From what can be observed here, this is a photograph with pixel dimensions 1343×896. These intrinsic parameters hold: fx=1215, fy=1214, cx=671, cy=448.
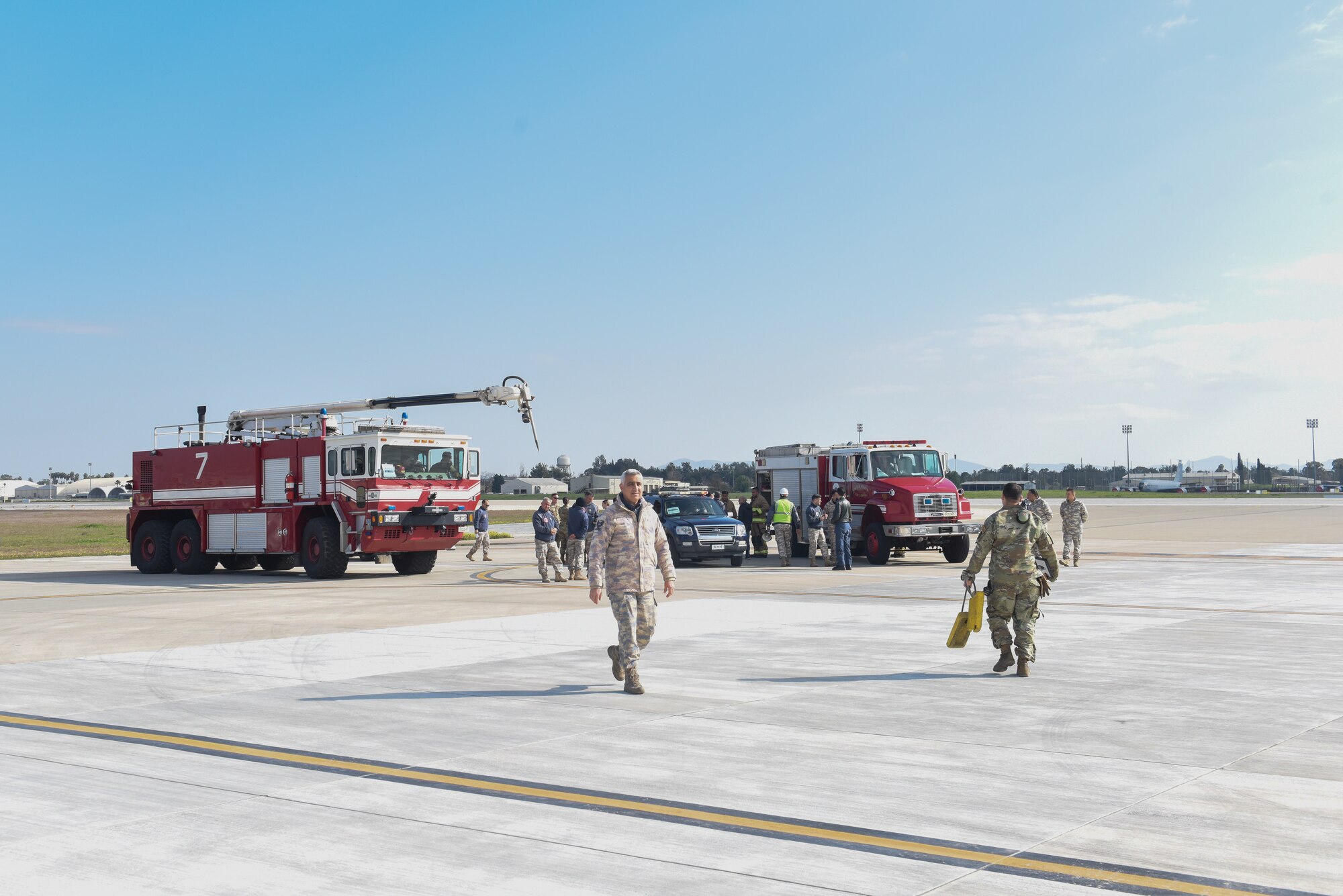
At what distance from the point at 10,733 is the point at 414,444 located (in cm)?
1625

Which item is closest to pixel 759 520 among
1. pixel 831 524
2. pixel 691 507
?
pixel 691 507

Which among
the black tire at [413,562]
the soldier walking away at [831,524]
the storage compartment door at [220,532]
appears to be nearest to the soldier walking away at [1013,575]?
the soldier walking away at [831,524]

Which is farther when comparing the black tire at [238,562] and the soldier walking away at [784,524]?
the black tire at [238,562]

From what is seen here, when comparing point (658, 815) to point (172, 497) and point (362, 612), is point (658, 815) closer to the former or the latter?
point (362, 612)

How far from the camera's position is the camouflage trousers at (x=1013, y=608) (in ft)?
35.4

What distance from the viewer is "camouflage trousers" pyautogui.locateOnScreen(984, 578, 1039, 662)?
10.8 metres

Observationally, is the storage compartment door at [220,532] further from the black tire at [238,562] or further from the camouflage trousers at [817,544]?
the camouflage trousers at [817,544]

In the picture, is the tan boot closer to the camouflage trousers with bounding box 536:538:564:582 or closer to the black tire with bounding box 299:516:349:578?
the camouflage trousers with bounding box 536:538:564:582

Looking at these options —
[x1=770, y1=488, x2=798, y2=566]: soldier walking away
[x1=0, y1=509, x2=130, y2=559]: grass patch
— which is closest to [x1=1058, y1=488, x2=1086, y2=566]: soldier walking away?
[x1=770, y1=488, x2=798, y2=566]: soldier walking away

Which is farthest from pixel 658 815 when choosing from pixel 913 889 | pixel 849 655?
pixel 849 655

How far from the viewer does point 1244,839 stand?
18.8 ft

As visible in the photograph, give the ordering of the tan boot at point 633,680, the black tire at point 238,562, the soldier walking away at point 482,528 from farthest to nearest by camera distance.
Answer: the soldier walking away at point 482,528 < the black tire at point 238,562 < the tan boot at point 633,680

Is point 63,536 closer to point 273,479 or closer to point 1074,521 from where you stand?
point 273,479

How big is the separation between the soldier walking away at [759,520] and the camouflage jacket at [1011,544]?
19.3 m
